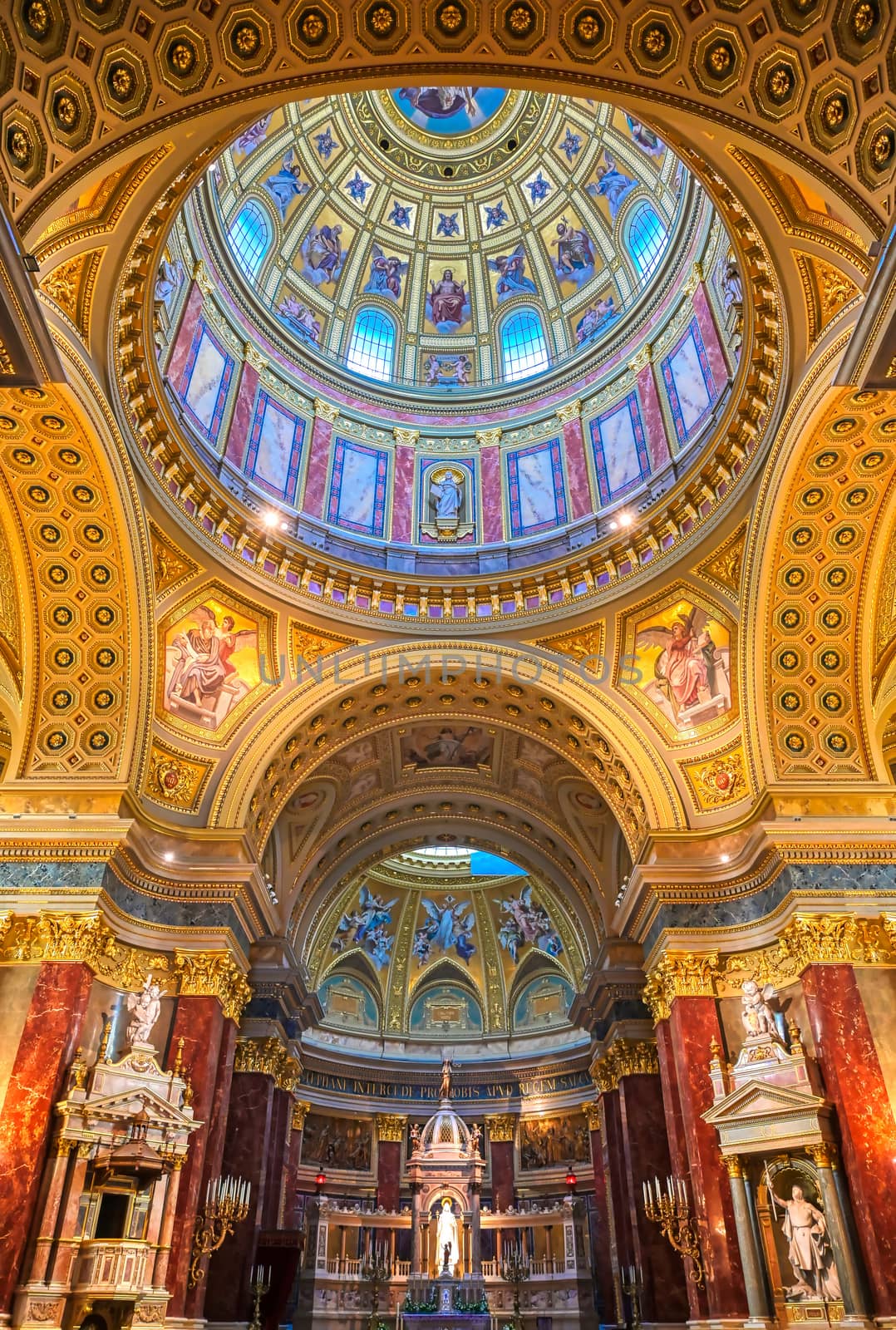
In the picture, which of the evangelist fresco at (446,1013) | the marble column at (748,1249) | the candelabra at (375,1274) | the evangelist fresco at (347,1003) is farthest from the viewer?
the evangelist fresco at (446,1013)

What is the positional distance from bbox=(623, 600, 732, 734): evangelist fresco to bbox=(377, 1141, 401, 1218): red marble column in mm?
19039

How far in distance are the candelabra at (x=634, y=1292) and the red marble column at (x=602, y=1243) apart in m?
3.13

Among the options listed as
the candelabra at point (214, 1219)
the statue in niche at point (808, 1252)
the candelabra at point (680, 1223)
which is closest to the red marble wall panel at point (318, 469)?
the candelabra at point (214, 1219)

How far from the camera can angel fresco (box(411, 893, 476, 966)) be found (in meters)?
34.8

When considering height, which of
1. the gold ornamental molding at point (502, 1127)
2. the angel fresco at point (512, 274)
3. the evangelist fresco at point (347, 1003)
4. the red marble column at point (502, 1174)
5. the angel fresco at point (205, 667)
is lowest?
the red marble column at point (502, 1174)

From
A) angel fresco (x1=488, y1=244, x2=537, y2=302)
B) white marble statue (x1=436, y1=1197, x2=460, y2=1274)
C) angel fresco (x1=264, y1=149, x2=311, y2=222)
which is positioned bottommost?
white marble statue (x1=436, y1=1197, x2=460, y2=1274)

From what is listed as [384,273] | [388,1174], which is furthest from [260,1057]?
[384,273]

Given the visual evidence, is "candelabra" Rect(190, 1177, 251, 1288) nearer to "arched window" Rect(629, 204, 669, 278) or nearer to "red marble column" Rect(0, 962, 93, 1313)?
"red marble column" Rect(0, 962, 93, 1313)

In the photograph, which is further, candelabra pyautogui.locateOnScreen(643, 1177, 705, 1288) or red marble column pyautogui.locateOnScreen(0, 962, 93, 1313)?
candelabra pyautogui.locateOnScreen(643, 1177, 705, 1288)

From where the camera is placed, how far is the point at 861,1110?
13.8 m

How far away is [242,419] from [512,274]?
972 cm

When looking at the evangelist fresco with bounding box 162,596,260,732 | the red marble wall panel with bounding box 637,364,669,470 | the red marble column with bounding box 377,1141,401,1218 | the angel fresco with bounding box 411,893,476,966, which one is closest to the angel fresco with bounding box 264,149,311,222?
the red marble wall panel with bounding box 637,364,669,470

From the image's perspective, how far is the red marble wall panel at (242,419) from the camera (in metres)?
20.6

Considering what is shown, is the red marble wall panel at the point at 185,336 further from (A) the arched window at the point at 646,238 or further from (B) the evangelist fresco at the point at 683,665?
(B) the evangelist fresco at the point at 683,665
